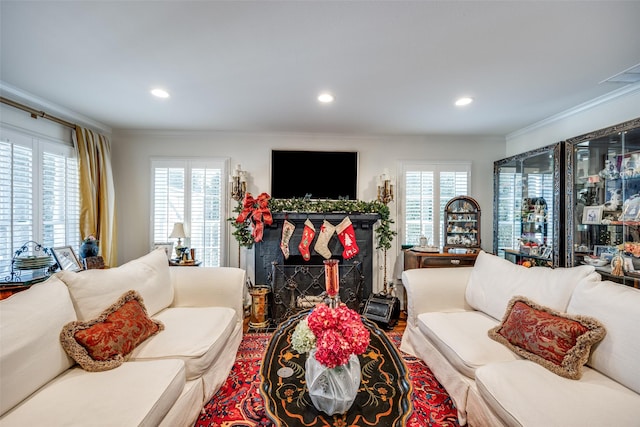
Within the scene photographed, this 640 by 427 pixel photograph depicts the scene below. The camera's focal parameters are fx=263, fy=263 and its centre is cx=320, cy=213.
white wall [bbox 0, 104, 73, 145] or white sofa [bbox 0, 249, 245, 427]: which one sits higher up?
white wall [bbox 0, 104, 73, 145]

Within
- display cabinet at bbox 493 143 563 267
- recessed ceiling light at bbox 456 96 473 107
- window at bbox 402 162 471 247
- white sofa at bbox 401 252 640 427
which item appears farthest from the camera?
window at bbox 402 162 471 247

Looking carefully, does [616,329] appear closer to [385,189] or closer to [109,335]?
[385,189]

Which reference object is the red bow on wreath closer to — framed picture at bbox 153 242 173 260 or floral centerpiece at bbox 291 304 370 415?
framed picture at bbox 153 242 173 260

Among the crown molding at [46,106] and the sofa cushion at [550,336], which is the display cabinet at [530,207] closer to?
the sofa cushion at [550,336]

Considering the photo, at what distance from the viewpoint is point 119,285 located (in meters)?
1.82

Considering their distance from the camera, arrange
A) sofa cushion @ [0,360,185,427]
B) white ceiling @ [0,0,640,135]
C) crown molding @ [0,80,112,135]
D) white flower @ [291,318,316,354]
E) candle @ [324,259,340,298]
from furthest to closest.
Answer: crown molding @ [0,80,112,135]
candle @ [324,259,340,298]
white ceiling @ [0,0,640,135]
white flower @ [291,318,316,354]
sofa cushion @ [0,360,185,427]

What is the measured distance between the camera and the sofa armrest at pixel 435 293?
7.84 feet

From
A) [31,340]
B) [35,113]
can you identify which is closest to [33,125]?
[35,113]

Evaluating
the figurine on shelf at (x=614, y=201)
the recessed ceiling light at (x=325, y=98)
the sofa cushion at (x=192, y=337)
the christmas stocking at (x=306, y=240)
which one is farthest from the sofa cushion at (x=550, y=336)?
the recessed ceiling light at (x=325, y=98)

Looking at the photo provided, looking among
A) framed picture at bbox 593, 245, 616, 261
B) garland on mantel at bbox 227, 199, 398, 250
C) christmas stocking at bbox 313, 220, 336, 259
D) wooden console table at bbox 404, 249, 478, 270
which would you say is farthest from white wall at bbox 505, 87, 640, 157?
christmas stocking at bbox 313, 220, 336, 259

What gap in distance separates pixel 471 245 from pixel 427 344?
2.18 metres

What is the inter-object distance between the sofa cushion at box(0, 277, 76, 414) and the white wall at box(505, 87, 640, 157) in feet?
15.1

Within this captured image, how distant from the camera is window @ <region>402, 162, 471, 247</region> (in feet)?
12.9

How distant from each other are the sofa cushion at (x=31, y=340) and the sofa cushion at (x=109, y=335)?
60 millimetres
